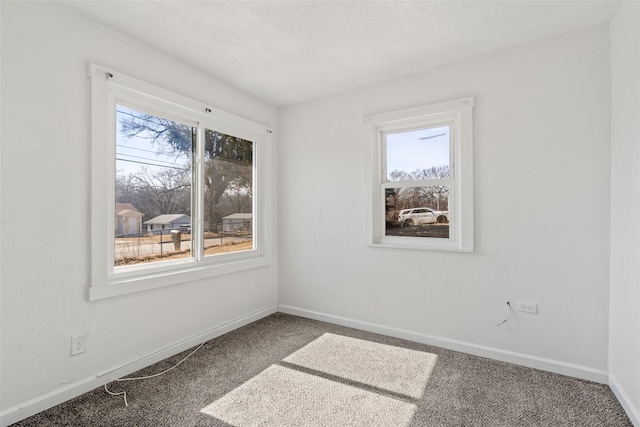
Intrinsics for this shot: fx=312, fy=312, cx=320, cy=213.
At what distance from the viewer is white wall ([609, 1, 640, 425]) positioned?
5.83 ft

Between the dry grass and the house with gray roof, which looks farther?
the house with gray roof

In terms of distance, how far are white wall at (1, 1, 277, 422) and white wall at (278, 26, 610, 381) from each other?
6.66 ft

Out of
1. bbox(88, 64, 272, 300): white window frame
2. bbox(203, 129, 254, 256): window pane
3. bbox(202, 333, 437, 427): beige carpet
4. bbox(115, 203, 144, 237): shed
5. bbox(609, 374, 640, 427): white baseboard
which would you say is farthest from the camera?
bbox(203, 129, 254, 256): window pane

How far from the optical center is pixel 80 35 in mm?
2092

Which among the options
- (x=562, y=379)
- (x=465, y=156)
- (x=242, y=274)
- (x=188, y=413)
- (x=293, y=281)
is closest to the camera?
(x=188, y=413)

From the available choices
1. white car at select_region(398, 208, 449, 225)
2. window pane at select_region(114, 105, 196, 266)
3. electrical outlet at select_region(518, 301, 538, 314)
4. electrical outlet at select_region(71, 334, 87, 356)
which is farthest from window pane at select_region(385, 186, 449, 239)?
electrical outlet at select_region(71, 334, 87, 356)

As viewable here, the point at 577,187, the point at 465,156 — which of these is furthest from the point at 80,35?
the point at 577,187

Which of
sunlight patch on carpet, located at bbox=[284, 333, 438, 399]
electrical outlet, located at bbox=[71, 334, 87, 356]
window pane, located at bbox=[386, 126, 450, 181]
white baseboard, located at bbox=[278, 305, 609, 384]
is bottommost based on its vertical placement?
sunlight patch on carpet, located at bbox=[284, 333, 438, 399]

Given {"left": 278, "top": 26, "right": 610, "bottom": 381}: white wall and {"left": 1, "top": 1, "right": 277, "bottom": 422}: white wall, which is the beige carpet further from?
{"left": 1, "top": 1, "right": 277, "bottom": 422}: white wall

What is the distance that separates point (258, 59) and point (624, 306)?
3181mm

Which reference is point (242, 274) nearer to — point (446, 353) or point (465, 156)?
point (446, 353)

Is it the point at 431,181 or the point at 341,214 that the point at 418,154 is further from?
the point at 341,214

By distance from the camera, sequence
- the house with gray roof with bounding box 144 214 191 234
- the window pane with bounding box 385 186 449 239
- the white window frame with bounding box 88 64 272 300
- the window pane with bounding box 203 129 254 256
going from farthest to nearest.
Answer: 1. the window pane with bounding box 203 129 254 256
2. the window pane with bounding box 385 186 449 239
3. the house with gray roof with bounding box 144 214 191 234
4. the white window frame with bounding box 88 64 272 300

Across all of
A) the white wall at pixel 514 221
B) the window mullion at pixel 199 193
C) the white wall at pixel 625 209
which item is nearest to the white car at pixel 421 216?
the white wall at pixel 514 221
